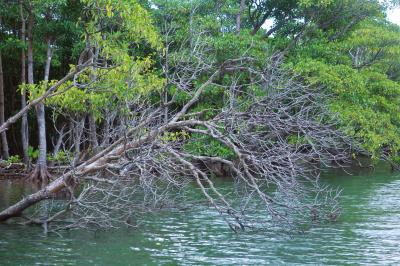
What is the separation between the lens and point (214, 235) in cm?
1344

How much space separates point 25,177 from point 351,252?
47.1 feet

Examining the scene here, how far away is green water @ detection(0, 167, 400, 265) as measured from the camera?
1117cm

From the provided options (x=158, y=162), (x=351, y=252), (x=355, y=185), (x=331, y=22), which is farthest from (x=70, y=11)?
(x=331, y=22)

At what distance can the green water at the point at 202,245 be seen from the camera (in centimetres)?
1117

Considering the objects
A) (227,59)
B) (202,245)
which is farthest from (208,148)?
(202,245)

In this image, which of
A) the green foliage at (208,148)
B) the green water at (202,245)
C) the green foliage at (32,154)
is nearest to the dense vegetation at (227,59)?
the green foliage at (208,148)

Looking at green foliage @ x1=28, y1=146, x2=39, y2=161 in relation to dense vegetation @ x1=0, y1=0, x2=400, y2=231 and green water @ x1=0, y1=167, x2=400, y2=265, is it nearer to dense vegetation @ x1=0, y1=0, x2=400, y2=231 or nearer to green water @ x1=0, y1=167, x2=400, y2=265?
dense vegetation @ x1=0, y1=0, x2=400, y2=231

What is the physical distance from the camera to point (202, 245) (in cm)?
1248

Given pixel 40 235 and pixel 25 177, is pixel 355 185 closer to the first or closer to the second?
pixel 25 177

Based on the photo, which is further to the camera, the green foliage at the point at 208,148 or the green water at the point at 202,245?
the green foliage at the point at 208,148

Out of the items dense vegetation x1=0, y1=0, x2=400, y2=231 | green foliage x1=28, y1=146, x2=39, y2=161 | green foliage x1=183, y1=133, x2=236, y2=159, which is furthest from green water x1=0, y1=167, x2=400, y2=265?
green foliage x1=28, y1=146, x2=39, y2=161

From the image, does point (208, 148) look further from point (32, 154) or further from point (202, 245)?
point (202, 245)

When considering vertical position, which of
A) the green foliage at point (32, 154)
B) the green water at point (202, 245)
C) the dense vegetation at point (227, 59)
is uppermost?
the dense vegetation at point (227, 59)

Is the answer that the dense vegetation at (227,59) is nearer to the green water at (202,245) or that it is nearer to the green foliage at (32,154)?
the green foliage at (32,154)
